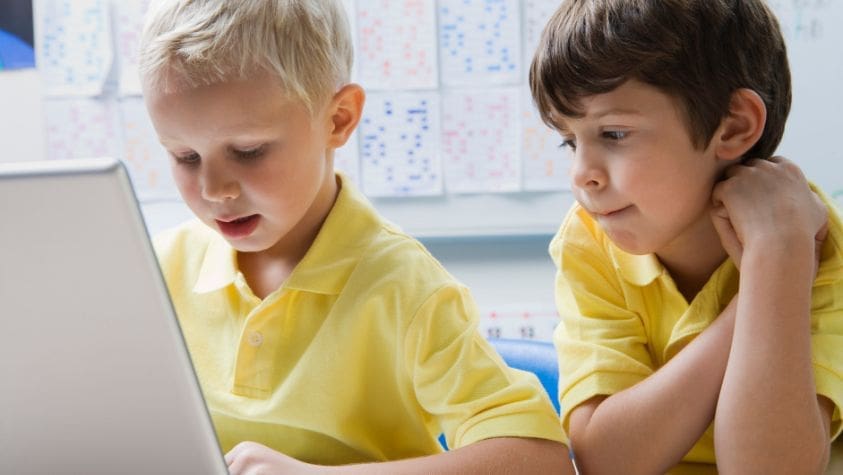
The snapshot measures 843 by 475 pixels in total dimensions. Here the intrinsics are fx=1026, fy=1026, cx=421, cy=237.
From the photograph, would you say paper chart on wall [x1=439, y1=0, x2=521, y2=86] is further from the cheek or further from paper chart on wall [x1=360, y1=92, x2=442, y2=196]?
the cheek

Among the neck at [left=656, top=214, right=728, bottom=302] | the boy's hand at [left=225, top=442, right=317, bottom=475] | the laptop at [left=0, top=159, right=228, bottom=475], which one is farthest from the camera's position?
the neck at [left=656, top=214, right=728, bottom=302]

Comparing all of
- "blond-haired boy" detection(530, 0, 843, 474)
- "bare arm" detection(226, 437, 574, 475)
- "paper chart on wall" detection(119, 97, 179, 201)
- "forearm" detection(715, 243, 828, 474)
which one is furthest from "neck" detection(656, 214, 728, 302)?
"paper chart on wall" detection(119, 97, 179, 201)

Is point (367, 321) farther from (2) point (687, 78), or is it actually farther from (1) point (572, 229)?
(2) point (687, 78)

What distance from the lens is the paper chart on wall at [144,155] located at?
199 cm

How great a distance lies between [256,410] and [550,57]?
1.39ft

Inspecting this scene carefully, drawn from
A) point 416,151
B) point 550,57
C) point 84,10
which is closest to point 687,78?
point 550,57

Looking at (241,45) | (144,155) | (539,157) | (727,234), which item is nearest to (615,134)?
(727,234)

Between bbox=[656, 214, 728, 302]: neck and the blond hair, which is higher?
the blond hair

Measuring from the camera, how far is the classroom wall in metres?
1.92

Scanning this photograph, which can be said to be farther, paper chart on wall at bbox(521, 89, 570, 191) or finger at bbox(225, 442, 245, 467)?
paper chart on wall at bbox(521, 89, 570, 191)

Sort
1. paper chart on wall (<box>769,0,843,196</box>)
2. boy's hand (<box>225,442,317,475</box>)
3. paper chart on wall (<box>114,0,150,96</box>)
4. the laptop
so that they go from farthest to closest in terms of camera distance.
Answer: paper chart on wall (<box>114,0,150,96</box>) → paper chart on wall (<box>769,0,843,196</box>) → boy's hand (<box>225,442,317,475</box>) → the laptop

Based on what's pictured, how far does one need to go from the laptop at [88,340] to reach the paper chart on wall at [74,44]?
1488 mm

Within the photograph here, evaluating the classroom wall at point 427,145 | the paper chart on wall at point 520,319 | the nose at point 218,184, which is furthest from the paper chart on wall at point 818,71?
the nose at point 218,184

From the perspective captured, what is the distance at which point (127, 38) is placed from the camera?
1976 mm
